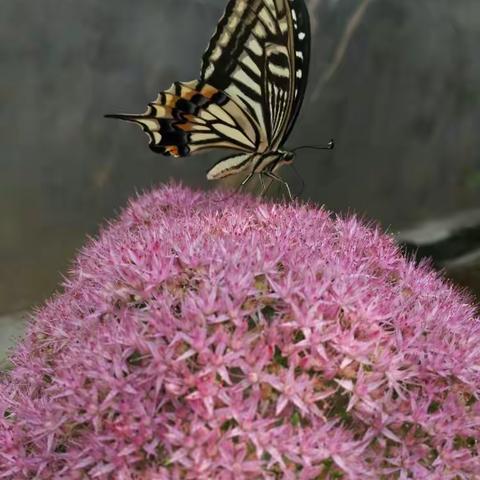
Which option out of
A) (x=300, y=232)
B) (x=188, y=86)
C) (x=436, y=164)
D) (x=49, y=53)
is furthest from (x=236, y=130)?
(x=436, y=164)

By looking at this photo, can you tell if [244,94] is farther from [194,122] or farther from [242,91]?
[194,122]

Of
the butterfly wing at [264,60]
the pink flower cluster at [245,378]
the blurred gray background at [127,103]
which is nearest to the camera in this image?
the pink flower cluster at [245,378]

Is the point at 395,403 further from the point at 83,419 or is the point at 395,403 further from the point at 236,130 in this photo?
the point at 236,130

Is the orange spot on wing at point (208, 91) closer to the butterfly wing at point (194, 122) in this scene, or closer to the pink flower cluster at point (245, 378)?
the butterfly wing at point (194, 122)

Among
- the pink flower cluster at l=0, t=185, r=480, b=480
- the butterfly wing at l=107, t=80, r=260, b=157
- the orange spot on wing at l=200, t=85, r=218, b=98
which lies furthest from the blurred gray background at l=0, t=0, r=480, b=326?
the pink flower cluster at l=0, t=185, r=480, b=480

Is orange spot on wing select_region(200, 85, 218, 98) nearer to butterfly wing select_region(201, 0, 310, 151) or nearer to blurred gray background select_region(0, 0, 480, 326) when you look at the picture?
butterfly wing select_region(201, 0, 310, 151)

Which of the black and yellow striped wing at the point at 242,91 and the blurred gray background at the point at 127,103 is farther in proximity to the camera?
the blurred gray background at the point at 127,103

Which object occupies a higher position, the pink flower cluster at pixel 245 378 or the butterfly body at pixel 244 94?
the butterfly body at pixel 244 94

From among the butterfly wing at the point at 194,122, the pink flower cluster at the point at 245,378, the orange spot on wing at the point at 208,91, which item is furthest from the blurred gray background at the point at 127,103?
the pink flower cluster at the point at 245,378
